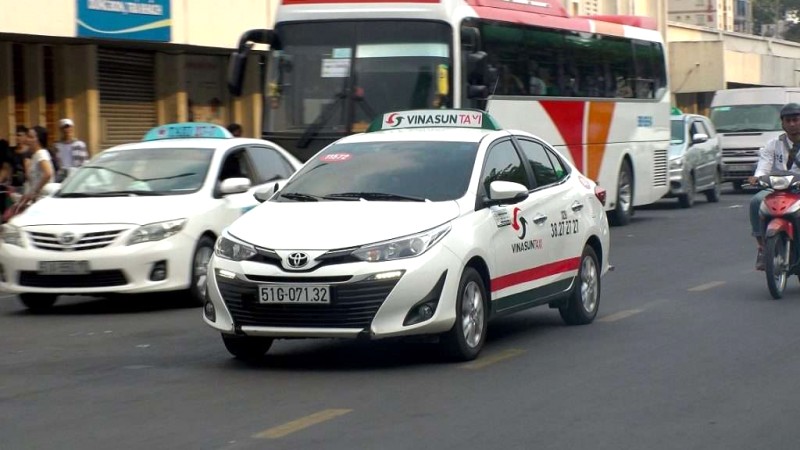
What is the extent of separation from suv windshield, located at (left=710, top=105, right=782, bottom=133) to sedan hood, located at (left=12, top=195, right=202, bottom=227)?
75.1 ft

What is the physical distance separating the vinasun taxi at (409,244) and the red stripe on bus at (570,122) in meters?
10.4

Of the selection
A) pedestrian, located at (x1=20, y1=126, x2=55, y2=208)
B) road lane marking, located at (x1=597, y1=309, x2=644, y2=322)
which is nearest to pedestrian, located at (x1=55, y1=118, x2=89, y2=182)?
pedestrian, located at (x1=20, y1=126, x2=55, y2=208)

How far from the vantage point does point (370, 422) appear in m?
7.78

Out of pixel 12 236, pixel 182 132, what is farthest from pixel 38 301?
pixel 182 132

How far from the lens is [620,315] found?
494 inches

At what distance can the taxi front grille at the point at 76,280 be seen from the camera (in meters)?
13.2

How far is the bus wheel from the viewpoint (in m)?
24.9

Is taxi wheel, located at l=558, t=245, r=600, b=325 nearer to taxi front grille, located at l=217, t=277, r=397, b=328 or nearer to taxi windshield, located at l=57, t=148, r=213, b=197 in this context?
taxi front grille, located at l=217, t=277, r=397, b=328

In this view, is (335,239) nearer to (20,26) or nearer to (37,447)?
(37,447)

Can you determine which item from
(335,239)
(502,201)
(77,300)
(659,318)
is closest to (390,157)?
(502,201)

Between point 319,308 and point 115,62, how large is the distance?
1973 centimetres

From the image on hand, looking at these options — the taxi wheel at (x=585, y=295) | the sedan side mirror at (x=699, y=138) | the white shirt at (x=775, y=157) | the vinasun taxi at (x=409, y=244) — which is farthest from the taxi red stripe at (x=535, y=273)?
the sedan side mirror at (x=699, y=138)

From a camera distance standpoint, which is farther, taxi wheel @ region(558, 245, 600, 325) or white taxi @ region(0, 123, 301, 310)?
white taxi @ region(0, 123, 301, 310)

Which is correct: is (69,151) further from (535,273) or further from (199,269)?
(535,273)
